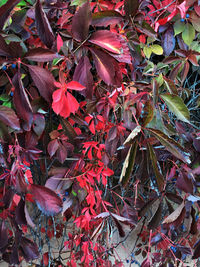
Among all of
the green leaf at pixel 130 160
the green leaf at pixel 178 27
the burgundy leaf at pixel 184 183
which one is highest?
the green leaf at pixel 178 27

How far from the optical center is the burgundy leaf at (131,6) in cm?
62

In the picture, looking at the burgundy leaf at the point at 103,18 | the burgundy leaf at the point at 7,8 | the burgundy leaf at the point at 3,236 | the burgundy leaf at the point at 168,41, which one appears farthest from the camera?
the burgundy leaf at the point at 168,41

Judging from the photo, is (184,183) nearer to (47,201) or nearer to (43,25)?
(47,201)

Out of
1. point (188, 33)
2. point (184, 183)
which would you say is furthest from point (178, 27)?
point (184, 183)

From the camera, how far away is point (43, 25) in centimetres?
49

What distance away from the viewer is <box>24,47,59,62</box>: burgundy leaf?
0.52 meters

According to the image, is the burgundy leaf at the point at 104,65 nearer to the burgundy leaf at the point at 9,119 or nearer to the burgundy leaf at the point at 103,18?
the burgundy leaf at the point at 103,18

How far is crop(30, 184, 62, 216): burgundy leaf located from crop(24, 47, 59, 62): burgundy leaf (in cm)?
28

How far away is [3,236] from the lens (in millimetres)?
701

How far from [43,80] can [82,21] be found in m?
0.14

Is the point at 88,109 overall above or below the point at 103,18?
below

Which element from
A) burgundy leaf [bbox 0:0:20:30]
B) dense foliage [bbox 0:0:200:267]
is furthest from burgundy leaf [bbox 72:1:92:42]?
burgundy leaf [bbox 0:0:20:30]

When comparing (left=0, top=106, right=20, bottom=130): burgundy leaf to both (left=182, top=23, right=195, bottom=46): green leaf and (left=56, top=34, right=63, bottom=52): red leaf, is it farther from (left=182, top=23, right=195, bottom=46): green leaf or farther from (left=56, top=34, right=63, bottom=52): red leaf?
(left=182, top=23, right=195, bottom=46): green leaf

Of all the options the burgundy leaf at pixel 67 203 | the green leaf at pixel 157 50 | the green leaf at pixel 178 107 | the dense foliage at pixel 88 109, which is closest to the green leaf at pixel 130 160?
the dense foliage at pixel 88 109
